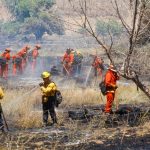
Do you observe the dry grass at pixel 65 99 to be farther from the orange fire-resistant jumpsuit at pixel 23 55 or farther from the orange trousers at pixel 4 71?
the orange fire-resistant jumpsuit at pixel 23 55

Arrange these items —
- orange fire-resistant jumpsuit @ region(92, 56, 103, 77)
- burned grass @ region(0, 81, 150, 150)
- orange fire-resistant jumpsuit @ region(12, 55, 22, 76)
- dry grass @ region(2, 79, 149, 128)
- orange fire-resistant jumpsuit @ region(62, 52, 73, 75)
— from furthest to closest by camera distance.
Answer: orange fire-resistant jumpsuit @ region(12, 55, 22, 76) < orange fire-resistant jumpsuit @ region(62, 52, 73, 75) < orange fire-resistant jumpsuit @ region(92, 56, 103, 77) < dry grass @ region(2, 79, 149, 128) < burned grass @ region(0, 81, 150, 150)

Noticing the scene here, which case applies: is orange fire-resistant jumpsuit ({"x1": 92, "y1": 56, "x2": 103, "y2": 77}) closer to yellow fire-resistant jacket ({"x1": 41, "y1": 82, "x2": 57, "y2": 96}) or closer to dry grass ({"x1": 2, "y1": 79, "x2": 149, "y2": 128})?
dry grass ({"x1": 2, "y1": 79, "x2": 149, "y2": 128})

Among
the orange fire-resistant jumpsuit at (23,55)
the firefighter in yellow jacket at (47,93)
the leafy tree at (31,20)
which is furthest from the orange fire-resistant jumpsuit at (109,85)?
the leafy tree at (31,20)

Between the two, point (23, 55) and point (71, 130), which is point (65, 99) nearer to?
point (71, 130)

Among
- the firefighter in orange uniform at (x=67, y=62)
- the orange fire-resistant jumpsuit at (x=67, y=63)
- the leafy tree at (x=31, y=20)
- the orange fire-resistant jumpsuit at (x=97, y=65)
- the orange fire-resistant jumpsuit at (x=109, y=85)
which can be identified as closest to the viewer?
the orange fire-resistant jumpsuit at (x=109, y=85)

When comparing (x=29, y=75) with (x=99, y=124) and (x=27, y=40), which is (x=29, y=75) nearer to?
(x=99, y=124)

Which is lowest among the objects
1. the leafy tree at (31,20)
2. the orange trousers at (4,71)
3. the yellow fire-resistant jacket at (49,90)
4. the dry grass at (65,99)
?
the dry grass at (65,99)

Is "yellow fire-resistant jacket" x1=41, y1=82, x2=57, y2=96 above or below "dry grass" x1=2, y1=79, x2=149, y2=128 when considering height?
above

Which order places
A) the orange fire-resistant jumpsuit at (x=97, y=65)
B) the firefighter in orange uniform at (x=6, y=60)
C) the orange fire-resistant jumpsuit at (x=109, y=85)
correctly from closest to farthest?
the orange fire-resistant jumpsuit at (x=109, y=85)
the firefighter in orange uniform at (x=6, y=60)
the orange fire-resistant jumpsuit at (x=97, y=65)

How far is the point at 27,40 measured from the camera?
2916 inches

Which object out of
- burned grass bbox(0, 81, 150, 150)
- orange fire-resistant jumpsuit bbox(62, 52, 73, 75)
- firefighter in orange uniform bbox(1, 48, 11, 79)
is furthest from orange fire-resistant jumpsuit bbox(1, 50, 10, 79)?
burned grass bbox(0, 81, 150, 150)

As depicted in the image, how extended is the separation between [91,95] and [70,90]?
54.0 inches

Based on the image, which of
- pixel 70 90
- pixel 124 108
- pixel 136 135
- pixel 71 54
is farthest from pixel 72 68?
pixel 136 135

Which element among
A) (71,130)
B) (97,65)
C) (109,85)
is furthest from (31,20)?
(71,130)
